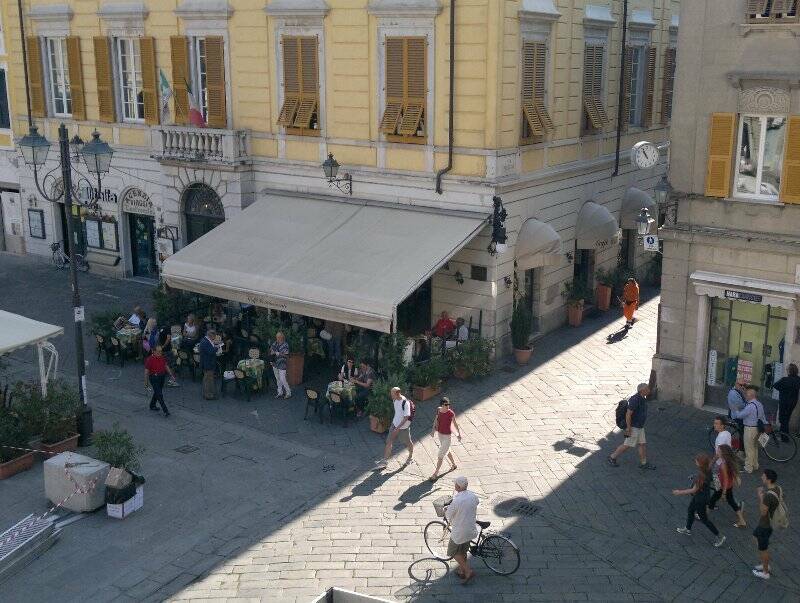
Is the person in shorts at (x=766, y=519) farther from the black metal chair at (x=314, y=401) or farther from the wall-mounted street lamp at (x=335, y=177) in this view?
the wall-mounted street lamp at (x=335, y=177)

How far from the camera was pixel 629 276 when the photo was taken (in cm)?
2673

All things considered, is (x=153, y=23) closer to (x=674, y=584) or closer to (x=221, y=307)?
(x=221, y=307)

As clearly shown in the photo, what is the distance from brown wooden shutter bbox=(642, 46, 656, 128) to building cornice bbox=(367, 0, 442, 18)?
9.30 m

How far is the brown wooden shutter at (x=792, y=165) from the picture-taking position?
54.8 ft

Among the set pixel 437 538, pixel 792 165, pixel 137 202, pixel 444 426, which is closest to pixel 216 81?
pixel 137 202

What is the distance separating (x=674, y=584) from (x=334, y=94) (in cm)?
1391

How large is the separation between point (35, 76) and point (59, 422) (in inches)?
631

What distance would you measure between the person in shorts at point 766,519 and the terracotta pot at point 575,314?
1196 cm

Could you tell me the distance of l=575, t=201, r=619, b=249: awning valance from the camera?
939 inches

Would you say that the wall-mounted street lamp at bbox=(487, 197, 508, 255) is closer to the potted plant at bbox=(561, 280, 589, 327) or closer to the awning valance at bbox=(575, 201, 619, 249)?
the awning valance at bbox=(575, 201, 619, 249)

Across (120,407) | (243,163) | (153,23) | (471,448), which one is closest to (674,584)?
(471,448)

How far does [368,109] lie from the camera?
21594mm

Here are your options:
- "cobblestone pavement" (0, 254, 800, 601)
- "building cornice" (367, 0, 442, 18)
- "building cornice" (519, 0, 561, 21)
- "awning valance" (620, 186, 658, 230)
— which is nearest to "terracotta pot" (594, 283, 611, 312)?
"awning valance" (620, 186, 658, 230)

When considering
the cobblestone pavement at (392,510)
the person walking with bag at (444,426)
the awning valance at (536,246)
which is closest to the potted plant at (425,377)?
the cobblestone pavement at (392,510)
